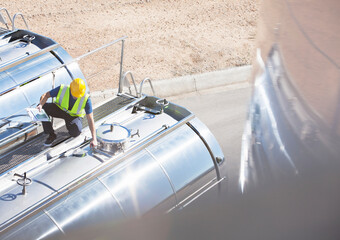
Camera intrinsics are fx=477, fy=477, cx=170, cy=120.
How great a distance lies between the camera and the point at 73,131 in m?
7.68

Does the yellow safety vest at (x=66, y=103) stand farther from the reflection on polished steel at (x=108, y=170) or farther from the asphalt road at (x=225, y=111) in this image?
the asphalt road at (x=225, y=111)

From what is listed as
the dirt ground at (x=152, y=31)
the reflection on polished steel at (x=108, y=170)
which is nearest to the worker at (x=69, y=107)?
the reflection on polished steel at (x=108, y=170)

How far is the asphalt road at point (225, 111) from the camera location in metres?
10.5

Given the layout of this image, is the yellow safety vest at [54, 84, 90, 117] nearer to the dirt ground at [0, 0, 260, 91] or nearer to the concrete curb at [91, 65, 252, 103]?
the concrete curb at [91, 65, 252, 103]

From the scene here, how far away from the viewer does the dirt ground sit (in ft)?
Answer: 44.0

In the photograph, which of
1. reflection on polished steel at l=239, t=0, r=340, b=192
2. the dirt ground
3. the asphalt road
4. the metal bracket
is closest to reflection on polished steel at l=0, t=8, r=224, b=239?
the metal bracket

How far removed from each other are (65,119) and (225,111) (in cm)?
500

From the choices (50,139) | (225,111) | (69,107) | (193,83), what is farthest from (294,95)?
(193,83)

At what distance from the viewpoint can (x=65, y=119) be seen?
7789 mm

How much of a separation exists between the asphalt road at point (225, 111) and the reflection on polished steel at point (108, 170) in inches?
91.8

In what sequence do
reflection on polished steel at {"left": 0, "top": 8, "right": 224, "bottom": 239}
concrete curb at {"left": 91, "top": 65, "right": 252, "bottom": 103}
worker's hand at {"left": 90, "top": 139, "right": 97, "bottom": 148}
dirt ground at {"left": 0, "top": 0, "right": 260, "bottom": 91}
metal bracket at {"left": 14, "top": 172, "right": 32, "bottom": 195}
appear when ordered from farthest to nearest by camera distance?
1. dirt ground at {"left": 0, "top": 0, "right": 260, "bottom": 91}
2. concrete curb at {"left": 91, "top": 65, "right": 252, "bottom": 103}
3. worker's hand at {"left": 90, "top": 139, "right": 97, "bottom": 148}
4. metal bracket at {"left": 14, "top": 172, "right": 32, "bottom": 195}
5. reflection on polished steel at {"left": 0, "top": 8, "right": 224, "bottom": 239}

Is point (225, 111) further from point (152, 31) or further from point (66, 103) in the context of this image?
point (66, 103)

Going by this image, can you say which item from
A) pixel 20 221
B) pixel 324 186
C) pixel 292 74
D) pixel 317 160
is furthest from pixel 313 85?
pixel 20 221

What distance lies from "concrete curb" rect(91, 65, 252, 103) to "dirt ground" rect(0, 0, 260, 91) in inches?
12.8
